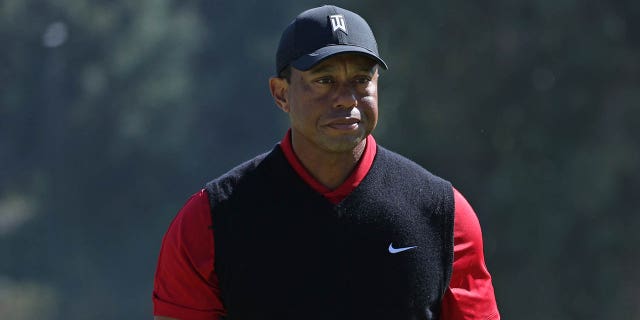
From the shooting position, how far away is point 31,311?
42.8ft

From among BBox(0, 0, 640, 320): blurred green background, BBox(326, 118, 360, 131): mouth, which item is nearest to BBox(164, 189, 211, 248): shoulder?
BBox(326, 118, 360, 131): mouth

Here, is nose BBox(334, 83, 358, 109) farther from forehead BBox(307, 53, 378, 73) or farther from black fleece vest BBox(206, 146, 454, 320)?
black fleece vest BBox(206, 146, 454, 320)

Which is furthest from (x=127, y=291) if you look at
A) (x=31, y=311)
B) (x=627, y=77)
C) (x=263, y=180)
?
(x=263, y=180)

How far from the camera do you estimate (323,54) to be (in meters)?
2.89

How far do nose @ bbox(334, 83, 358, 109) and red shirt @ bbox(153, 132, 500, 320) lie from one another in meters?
0.22

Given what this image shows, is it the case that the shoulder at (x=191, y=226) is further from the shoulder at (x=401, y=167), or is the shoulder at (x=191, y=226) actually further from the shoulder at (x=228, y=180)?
the shoulder at (x=401, y=167)

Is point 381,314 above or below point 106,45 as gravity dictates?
below

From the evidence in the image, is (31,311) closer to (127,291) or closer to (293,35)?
(127,291)

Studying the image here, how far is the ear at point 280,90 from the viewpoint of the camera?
3.05 meters

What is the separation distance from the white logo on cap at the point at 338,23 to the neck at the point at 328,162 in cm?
29

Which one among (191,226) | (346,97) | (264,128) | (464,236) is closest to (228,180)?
(191,226)

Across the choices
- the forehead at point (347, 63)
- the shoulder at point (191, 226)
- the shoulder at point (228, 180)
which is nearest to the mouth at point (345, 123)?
the forehead at point (347, 63)

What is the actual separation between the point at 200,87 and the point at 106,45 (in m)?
1.14

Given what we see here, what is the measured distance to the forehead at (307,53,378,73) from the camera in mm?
2914
